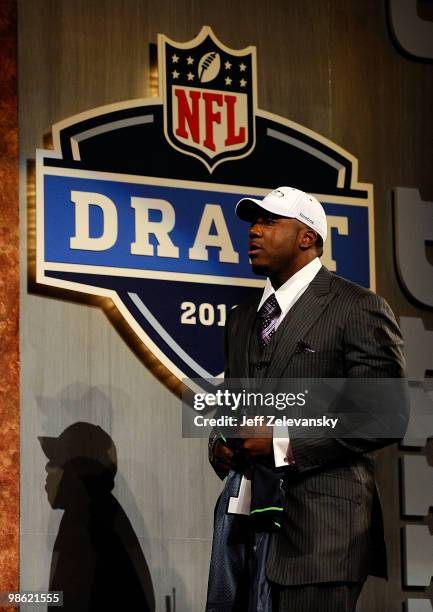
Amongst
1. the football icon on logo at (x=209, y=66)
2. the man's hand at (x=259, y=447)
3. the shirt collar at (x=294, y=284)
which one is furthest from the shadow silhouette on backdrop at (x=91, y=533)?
the football icon on logo at (x=209, y=66)

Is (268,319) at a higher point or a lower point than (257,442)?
higher

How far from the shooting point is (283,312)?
3354 mm

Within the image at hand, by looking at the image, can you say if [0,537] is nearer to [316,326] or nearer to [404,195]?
[316,326]

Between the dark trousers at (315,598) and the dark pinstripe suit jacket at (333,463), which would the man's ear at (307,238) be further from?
the dark trousers at (315,598)

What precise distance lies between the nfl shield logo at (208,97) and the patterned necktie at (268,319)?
1.32 m

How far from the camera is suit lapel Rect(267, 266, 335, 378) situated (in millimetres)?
3227

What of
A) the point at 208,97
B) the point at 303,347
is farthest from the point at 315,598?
the point at 208,97

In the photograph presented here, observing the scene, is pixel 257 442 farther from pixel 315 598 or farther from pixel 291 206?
pixel 291 206

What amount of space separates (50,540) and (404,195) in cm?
194

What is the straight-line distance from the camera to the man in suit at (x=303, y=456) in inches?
120

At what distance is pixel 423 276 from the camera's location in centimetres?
491

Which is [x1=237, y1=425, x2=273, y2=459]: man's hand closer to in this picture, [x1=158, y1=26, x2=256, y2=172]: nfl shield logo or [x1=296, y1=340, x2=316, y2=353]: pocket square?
[x1=296, y1=340, x2=316, y2=353]: pocket square

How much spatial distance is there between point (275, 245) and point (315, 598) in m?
0.96

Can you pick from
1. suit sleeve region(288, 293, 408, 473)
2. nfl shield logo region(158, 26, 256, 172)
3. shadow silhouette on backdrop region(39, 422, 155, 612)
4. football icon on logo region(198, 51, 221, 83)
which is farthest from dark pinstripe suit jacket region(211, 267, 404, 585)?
football icon on logo region(198, 51, 221, 83)
